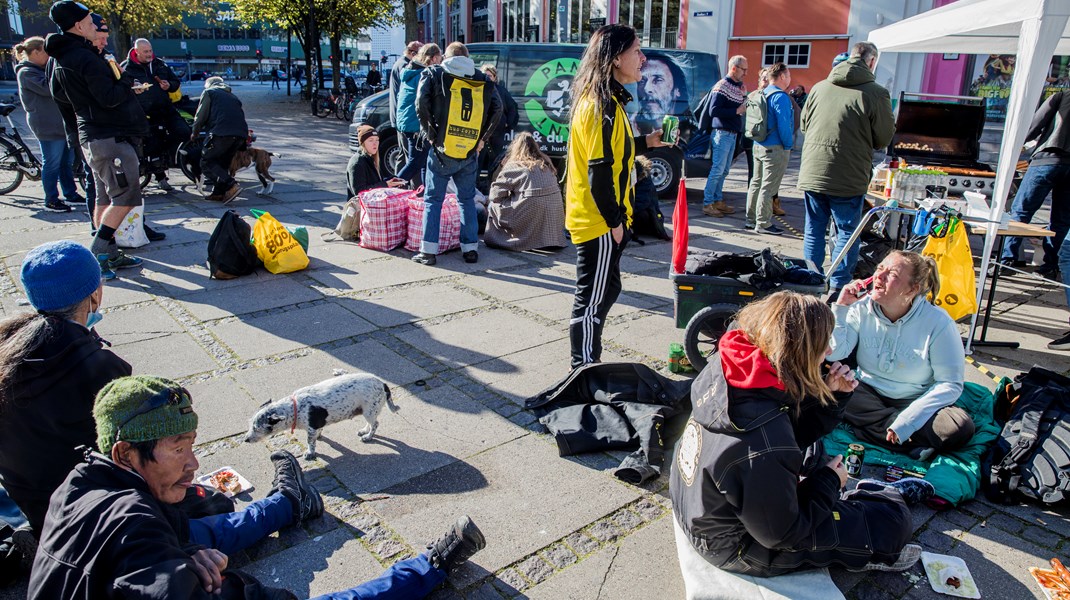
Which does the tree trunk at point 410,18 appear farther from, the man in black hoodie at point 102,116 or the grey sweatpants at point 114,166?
the grey sweatpants at point 114,166

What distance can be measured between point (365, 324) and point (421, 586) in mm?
2974

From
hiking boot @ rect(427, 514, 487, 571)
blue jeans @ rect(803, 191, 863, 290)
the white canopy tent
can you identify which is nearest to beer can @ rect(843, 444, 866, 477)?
hiking boot @ rect(427, 514, 487, 571)

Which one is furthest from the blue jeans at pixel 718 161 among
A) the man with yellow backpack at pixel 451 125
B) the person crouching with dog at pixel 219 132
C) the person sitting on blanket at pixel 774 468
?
the person sitting on blanket at pixel 774 468

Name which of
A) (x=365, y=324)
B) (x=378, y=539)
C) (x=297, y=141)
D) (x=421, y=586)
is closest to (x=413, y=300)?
(x=365, y=324)

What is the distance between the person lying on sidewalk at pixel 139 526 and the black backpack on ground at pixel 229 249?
4272mm

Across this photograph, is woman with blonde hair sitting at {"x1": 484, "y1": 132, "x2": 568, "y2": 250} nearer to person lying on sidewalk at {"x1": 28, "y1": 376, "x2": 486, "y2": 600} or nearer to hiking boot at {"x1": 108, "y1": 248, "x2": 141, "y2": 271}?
hiking boot at {"x1": 108, "y1": 248, "x2": 141, "y2": 271}

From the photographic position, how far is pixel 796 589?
99.5 inches

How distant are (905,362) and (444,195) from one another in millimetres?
4155

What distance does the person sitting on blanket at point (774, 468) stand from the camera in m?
2.33

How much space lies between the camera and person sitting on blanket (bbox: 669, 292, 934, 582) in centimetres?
233

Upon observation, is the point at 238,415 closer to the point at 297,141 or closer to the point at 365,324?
the point at 365,324

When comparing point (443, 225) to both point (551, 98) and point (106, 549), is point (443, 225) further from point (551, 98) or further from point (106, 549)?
point (106, 549)

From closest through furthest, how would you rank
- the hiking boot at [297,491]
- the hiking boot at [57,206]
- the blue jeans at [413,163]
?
the hiking boot at [297,491] → the blue jeans at [413,163] → the hiking boot at [57,206]

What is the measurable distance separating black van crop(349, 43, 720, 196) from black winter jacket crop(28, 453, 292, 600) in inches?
323
